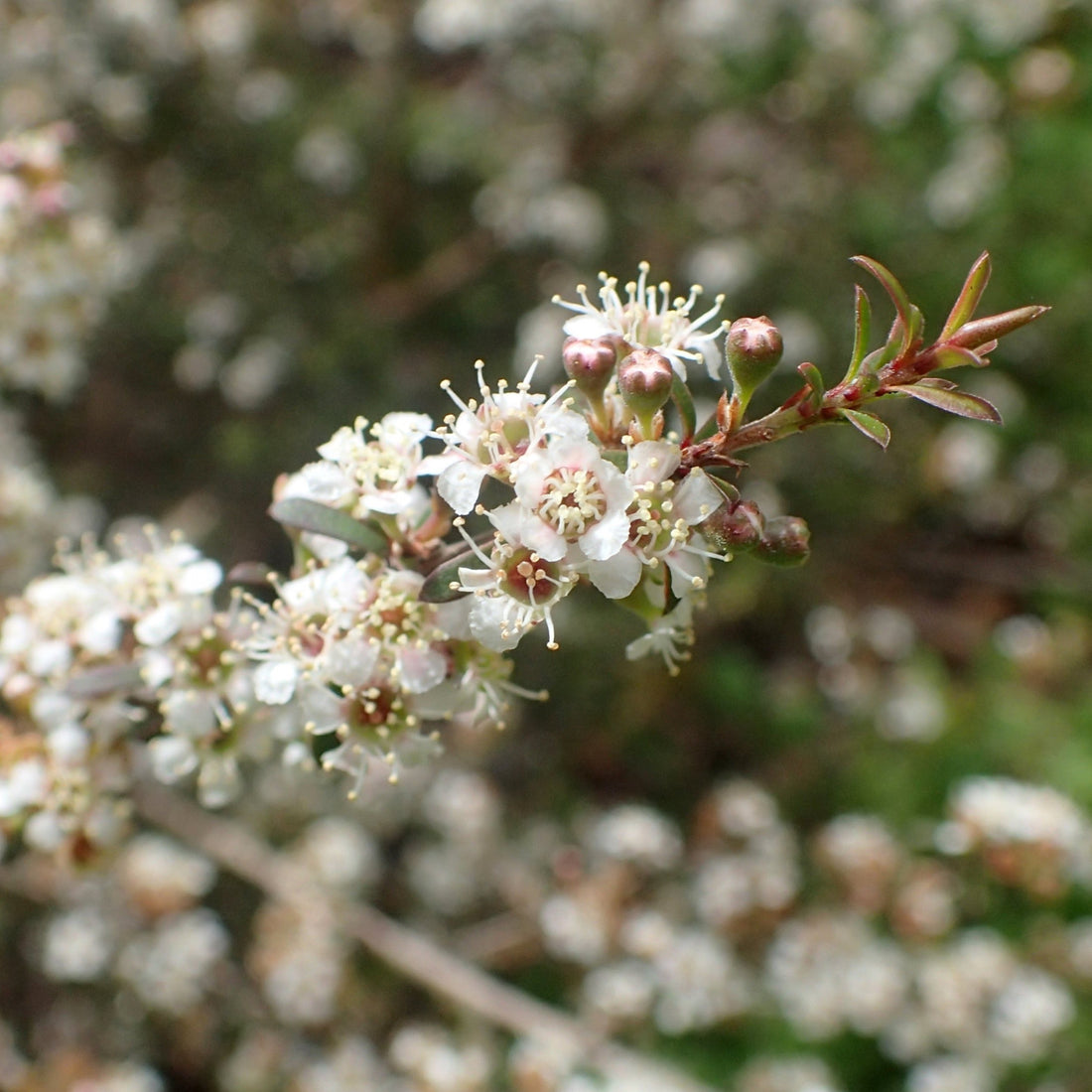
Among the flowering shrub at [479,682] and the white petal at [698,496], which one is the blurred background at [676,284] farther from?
the white petal at [698,496]

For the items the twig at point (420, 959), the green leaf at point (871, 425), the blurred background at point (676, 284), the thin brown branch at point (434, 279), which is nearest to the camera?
the green leaf at point (871, 425)

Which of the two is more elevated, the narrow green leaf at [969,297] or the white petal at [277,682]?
the narrow green leaf at [969,297]

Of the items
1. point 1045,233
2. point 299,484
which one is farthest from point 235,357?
point 1045,233

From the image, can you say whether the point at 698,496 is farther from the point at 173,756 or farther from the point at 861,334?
the point at 173,756

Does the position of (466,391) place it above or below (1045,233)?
below

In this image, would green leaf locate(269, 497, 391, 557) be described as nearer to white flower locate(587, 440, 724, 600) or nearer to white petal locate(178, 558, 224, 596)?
white petal locate(178, 558, 224, 596)

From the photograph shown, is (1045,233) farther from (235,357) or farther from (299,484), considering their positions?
(299,484)

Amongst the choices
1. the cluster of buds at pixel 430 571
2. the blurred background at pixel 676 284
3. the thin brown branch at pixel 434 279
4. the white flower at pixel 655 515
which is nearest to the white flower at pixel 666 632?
the cluster of buds at pixel 430 571
